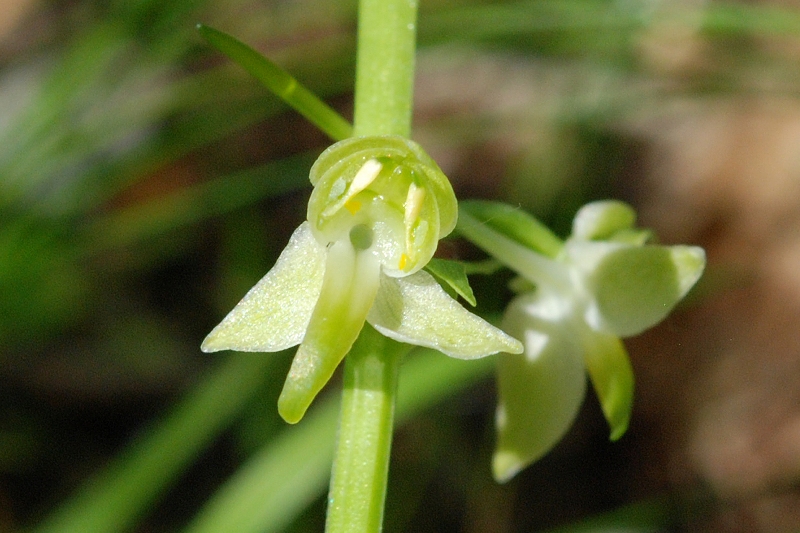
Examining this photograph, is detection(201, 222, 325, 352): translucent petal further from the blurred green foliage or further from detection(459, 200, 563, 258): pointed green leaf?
the blurred green foliage

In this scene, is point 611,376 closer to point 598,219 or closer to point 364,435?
point 598,219

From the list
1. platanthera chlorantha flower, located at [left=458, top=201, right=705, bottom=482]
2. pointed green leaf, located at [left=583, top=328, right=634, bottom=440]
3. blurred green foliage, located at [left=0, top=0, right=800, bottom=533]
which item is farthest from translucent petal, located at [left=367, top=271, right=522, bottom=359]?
blurred green foliage, located at [left=0, top=0, right=800, bottom=533]

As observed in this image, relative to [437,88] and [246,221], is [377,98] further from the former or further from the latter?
[437,88]

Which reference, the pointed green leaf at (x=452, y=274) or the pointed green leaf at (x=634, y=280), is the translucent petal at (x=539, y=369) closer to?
the pointed green leaf at (x=634, y=280)

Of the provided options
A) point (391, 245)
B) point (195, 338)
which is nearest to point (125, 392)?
point (195, 338)

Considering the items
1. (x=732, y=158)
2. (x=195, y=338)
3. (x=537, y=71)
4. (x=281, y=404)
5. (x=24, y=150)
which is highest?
(x=537, y=71)

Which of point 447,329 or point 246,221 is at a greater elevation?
point 246,221
